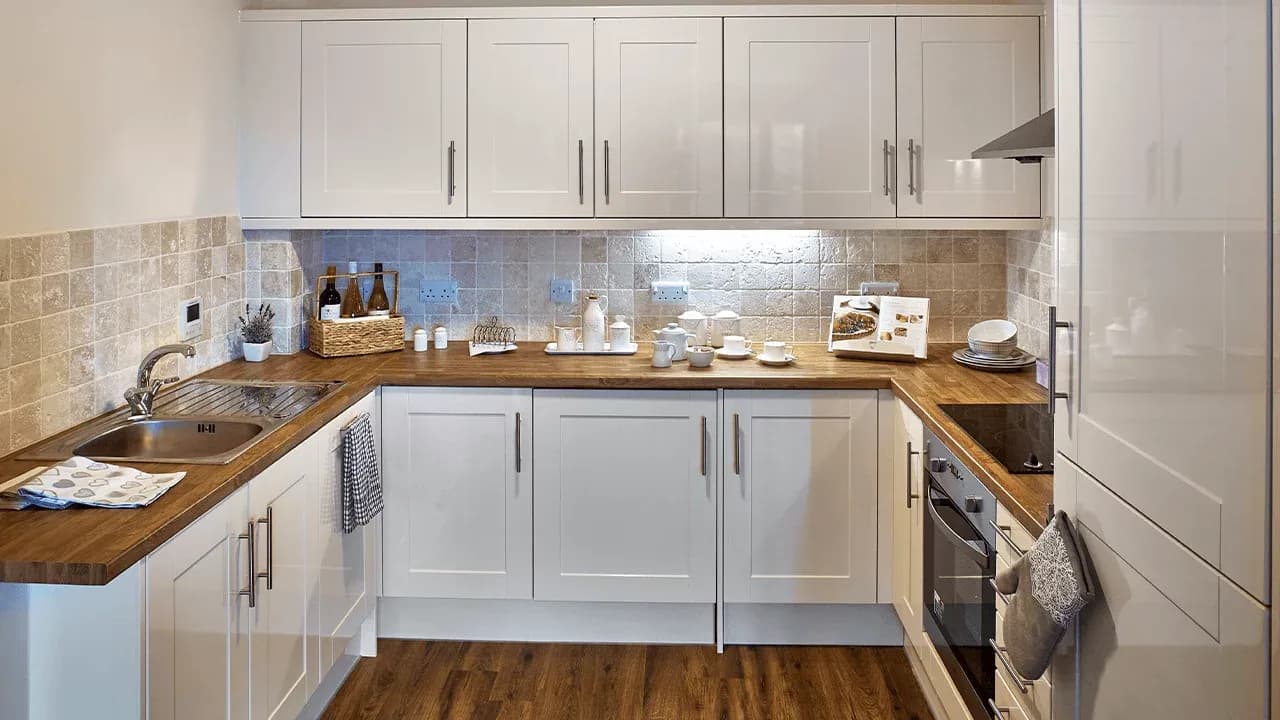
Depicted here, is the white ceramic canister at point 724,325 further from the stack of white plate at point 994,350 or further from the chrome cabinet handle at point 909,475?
the chrome cabinet handle at point 909,475

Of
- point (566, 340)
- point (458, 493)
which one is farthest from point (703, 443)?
point (458, 493)

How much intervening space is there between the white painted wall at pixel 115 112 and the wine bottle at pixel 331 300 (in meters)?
0.43

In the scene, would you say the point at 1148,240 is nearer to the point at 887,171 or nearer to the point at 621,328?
the point at 887,171

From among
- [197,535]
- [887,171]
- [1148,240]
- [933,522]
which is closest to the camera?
[1148,240]

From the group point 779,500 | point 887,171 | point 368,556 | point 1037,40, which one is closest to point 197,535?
point 368,556

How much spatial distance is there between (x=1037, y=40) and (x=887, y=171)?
2.12 ft

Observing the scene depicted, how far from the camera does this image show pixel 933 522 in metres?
2.96

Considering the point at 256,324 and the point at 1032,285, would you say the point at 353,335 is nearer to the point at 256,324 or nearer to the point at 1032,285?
the point at 256,324

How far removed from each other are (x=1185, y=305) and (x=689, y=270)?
282 cm

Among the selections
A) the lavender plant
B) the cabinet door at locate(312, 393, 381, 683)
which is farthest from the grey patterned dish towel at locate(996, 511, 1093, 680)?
the lavender plant

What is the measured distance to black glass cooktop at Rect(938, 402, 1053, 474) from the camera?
241 centimetres

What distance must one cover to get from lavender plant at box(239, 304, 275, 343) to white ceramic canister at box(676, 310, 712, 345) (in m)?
1.42

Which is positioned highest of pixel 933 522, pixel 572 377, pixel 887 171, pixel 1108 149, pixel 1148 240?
pixel 887 171

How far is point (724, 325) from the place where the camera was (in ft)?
13.3
